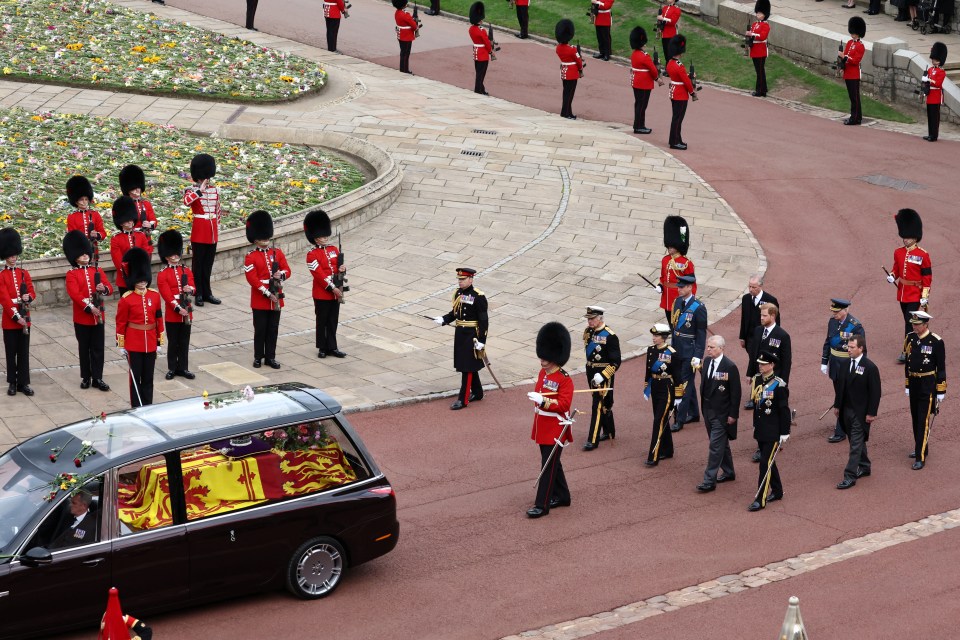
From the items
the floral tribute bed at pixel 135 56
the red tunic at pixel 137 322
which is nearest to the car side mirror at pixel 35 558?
the red tunic at pixel 137 322

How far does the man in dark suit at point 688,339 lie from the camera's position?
45.3 ft

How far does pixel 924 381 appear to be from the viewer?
12.8 m

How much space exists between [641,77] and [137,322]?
1338cm

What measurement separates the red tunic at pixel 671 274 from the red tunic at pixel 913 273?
275cm

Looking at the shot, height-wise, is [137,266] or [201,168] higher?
[201,168]

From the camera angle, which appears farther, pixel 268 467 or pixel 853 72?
pixel 853 72

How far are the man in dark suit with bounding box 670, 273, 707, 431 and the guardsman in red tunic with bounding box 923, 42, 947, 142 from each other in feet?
41.1

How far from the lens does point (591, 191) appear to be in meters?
21.7

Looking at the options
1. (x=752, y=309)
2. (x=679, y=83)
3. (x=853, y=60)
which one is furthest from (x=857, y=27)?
(x=752, y=309)

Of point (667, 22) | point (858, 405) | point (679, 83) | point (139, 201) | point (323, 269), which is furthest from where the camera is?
point (667, 22)

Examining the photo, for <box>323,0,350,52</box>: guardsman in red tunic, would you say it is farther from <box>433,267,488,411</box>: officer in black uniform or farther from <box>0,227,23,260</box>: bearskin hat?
<box>0,227,23,260</box>: bearskin hat

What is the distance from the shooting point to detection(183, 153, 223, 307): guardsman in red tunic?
16.3 metres

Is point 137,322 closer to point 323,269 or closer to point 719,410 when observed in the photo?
point 323,269

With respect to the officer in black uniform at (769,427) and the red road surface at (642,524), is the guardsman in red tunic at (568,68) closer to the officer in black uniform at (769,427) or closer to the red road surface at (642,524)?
the red road surface at (642,524)
